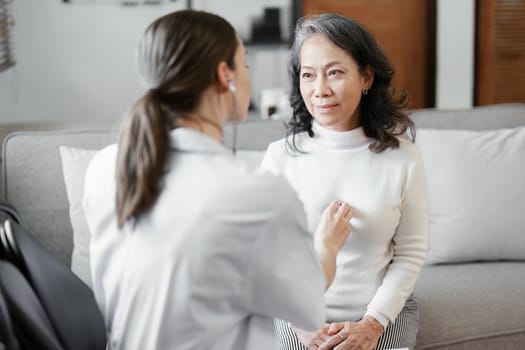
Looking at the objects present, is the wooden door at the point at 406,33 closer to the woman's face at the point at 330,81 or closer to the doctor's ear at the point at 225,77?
the woman's face at the point at 330,81

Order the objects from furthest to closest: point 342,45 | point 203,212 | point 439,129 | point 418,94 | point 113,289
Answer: point 418,94, point 439,129, point 342,45, point 113,289, point 203,212

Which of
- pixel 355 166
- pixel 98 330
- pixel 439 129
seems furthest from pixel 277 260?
pixel 439 129

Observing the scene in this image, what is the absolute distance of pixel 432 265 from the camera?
2379 millimetres

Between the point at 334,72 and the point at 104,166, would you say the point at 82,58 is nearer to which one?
the point at 334,72

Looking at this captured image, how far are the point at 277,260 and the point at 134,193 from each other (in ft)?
Result: 0.76

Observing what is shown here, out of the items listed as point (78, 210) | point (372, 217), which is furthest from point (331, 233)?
point (78, 210)

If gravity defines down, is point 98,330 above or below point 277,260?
below

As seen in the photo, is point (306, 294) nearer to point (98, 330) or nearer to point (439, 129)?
point (98, 330)

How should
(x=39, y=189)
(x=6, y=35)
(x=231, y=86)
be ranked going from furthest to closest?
1. (x=6, y=35)
2. (x=39, y=189)
3. (x=231, y=86)

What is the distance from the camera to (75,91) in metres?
3.71

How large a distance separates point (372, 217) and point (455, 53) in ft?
8.90

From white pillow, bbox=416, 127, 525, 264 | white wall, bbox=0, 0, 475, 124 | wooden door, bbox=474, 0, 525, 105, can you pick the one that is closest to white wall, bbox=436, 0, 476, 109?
wooden door, bbox=474, 0, 525, 105

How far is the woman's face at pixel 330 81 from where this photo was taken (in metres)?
1.71

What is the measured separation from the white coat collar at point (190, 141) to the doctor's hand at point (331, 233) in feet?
1.21
